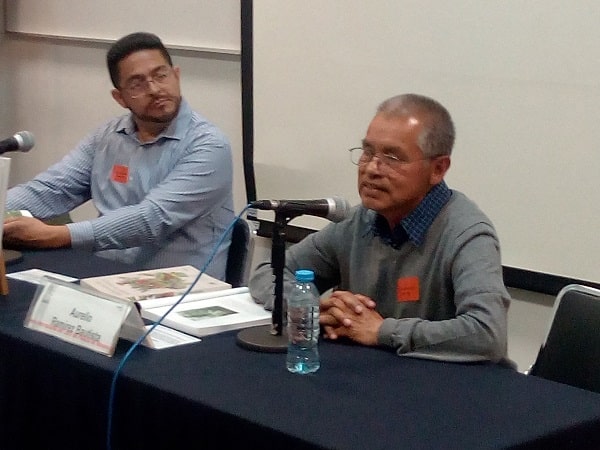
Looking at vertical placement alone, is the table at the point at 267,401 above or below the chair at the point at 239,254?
above

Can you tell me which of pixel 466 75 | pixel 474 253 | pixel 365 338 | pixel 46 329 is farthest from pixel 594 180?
pixel 46 329

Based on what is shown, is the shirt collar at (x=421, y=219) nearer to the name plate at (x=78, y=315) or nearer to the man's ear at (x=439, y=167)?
the man's ear at (x=439, y=167)

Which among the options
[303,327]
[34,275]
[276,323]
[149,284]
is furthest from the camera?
[34,275]

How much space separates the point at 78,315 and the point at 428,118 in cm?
83

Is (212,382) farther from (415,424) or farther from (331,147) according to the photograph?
(331,147)

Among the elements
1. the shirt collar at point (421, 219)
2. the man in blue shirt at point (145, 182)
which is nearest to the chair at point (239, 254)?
the man in blue shirt at point (145, 182)

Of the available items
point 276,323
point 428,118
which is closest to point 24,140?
point 276,323

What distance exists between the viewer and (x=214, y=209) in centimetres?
300

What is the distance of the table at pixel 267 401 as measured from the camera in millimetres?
1434

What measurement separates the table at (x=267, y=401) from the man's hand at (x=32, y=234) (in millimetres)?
768

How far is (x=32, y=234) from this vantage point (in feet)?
9.12

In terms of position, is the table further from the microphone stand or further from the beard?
the beard

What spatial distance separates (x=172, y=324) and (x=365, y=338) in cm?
42

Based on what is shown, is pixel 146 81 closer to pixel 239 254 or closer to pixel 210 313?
pixel 239 254
